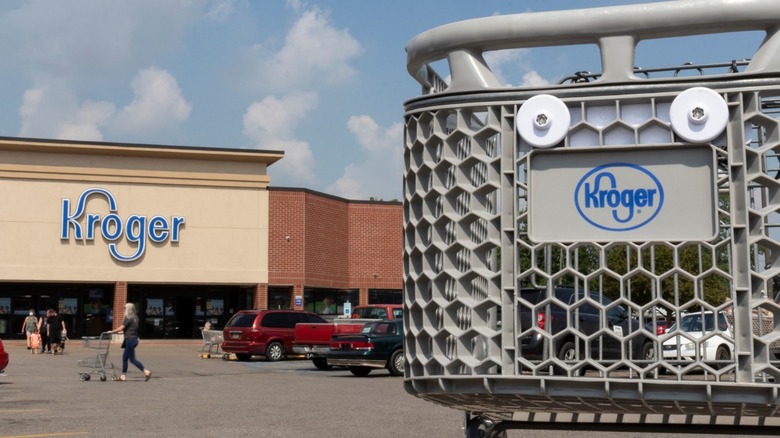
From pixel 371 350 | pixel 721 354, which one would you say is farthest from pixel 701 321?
pixel 371 350

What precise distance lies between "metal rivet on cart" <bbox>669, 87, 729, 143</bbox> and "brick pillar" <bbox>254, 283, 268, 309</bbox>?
41.6 meters

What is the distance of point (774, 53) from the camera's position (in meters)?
3.25

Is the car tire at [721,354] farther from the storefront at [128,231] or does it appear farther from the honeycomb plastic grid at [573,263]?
the storefront at [128,231]

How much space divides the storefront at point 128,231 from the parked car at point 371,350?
69.8 feet

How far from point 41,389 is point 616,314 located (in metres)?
16.4

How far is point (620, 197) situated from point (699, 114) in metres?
0.36

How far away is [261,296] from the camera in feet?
146

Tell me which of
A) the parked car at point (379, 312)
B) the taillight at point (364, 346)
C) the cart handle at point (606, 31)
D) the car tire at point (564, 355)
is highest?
the cart handle at point (606, 31)

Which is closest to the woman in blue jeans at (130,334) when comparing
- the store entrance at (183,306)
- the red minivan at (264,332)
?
the red minivan at (264,332)

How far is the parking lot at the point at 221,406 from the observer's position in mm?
11609

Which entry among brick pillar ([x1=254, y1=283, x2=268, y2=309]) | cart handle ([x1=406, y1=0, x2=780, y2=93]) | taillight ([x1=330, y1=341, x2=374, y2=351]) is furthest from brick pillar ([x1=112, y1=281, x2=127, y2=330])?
cart handle ([x1=406, y1=0, x2=780, y2=93])

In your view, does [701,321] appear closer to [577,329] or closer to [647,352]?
[647,352]

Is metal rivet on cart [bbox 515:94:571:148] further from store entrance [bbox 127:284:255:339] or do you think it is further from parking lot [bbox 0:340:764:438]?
store entrance [bbox 127:284:255:339]

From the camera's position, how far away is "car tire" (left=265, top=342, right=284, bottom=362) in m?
29.9
